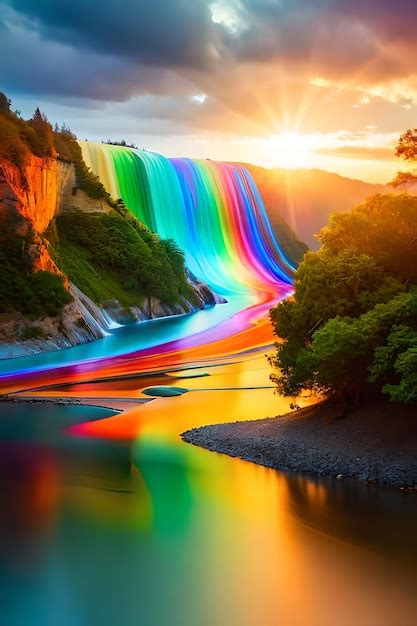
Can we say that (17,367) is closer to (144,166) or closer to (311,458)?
(311,458)

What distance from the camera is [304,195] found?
142m

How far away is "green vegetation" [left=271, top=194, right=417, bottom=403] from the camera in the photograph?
19.9m

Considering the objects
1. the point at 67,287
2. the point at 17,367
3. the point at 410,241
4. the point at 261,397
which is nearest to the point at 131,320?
the point at 67,287

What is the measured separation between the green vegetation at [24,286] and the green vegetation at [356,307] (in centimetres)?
2186

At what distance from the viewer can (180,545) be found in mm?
16484

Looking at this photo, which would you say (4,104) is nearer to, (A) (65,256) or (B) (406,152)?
(A) (65,256)

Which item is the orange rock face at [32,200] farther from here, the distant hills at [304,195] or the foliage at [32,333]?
the distant hills at [304,195]

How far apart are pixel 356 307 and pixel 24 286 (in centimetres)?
2512

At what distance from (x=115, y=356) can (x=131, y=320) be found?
48.0 ft

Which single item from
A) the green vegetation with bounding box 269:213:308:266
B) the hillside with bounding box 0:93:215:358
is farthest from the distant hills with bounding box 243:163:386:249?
the hillside with bounding box 0:93:215:358

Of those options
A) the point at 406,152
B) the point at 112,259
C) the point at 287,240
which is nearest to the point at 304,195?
the point at 287,240

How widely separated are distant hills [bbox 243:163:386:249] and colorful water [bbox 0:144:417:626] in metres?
94.7

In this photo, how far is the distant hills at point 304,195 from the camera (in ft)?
433

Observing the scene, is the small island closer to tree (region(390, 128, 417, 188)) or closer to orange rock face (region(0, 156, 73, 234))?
tree (region(390, 128, 417, 188))
